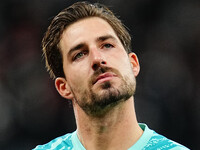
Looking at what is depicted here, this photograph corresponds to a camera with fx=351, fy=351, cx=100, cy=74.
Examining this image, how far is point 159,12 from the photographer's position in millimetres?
7297

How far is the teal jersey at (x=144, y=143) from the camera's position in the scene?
2949 millimetres

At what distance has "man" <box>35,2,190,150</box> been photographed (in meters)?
2.99

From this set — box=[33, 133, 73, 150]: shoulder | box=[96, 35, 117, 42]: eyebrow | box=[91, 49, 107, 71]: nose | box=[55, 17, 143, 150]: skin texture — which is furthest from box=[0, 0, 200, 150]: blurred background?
box=[91, 49, 107, 71]: nose

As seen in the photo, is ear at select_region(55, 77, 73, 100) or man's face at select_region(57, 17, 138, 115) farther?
ear at select_region(55, 77, 73, 100)

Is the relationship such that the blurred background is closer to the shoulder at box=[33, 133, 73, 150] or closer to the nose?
the shoulder at box=[33, 133, 73, 150]

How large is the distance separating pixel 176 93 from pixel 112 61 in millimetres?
3871

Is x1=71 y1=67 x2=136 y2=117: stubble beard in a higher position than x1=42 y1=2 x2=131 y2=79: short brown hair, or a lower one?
lower

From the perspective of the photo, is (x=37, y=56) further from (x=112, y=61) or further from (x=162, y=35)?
(x=112, y=61)

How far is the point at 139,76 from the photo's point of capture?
692 cm

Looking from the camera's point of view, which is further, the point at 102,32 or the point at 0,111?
the point at 0,111

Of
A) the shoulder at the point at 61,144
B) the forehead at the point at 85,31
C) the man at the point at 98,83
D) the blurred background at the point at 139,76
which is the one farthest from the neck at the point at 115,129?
the blurred background at the point at 139,76

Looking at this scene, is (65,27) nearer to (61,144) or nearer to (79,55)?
(79,55)

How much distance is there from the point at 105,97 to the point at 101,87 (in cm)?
9

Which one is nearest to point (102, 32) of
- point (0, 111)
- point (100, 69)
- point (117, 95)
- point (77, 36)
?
point (77, 36)
